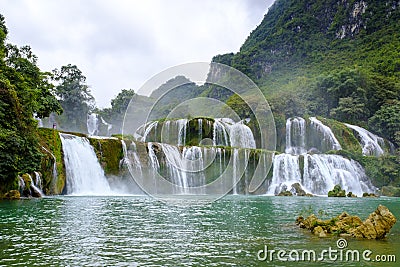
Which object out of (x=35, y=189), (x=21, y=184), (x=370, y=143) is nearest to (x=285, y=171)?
(x=370, y=143)

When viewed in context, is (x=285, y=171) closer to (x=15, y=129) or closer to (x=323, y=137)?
(x=323, y=137)

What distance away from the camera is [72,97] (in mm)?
52125

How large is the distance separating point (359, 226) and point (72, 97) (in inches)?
1941

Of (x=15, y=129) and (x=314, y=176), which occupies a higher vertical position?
(x=15, y=129)

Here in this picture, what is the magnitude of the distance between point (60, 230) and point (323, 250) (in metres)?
5.98

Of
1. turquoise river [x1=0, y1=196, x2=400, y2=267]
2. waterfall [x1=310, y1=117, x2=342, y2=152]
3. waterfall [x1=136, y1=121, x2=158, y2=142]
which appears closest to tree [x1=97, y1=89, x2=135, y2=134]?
waterfall [x1=136, y1=121, x2=158, y2=142]

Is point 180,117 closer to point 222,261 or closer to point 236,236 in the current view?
point 236,236

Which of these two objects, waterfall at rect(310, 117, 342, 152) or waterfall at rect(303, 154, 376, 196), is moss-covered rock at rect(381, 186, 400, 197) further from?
waterfall at rect(310, 117, 342, 152)

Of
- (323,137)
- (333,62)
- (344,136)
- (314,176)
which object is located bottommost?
(314,176)

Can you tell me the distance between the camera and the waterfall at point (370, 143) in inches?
1620

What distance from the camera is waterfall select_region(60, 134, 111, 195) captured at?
Answer: 23250 mm

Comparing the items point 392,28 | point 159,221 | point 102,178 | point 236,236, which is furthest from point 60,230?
point 392,28

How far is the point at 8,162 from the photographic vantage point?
637 inches

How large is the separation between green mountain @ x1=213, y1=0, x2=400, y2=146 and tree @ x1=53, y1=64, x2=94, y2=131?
26.7 m
